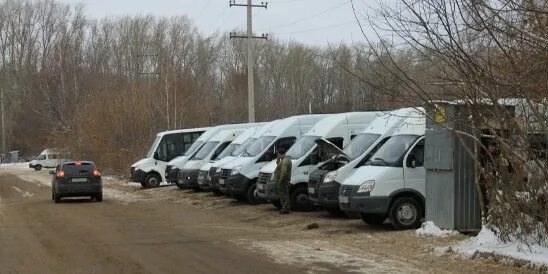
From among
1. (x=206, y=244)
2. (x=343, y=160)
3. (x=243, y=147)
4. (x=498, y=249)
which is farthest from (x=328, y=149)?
(x=498, y=249)

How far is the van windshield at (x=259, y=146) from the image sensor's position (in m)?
20.1

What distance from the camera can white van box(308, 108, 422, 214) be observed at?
591 inches

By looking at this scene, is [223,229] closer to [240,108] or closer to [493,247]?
[493,247]

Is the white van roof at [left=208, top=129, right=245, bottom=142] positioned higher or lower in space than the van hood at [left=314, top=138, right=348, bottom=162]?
higher

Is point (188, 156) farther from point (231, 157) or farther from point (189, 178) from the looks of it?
point (231, 157)

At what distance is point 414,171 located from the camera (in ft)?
45.3

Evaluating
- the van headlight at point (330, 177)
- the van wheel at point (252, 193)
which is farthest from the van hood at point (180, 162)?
the van headlight at point (330, 177)

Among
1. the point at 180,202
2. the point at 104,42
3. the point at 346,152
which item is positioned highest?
the point at 104,42

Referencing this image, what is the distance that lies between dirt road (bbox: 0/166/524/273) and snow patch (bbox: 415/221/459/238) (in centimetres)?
27

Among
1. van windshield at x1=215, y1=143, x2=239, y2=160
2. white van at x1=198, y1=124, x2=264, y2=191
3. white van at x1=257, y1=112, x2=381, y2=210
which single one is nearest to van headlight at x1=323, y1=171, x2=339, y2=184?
white van at x1=257, y1=112, x2=381, y2=210

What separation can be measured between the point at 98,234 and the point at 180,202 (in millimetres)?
8648

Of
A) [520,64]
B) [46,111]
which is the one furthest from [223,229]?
[46,111]

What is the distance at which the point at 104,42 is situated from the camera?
8406 cm

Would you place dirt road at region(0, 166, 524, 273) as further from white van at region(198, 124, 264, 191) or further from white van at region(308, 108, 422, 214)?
→ white van at region(198, 124, 264, 191)
